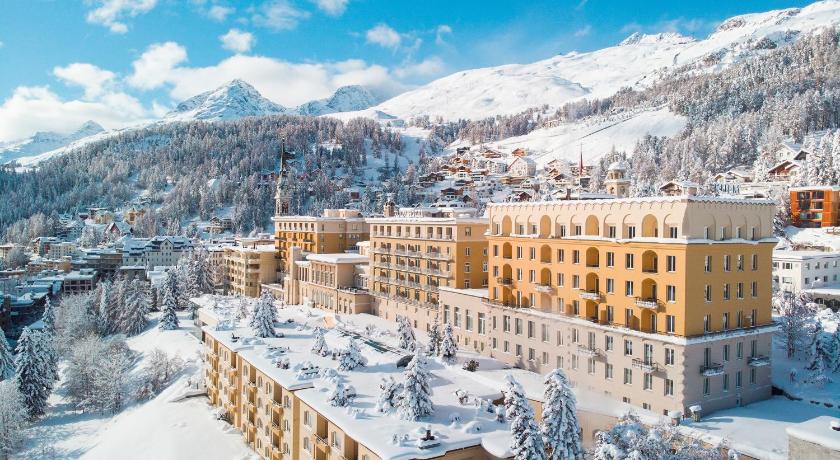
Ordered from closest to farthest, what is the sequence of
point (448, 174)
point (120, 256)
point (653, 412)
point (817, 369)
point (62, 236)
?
point (653, 412), point (817, 369), point (120, 256), point (62, 236), point (448, 174)

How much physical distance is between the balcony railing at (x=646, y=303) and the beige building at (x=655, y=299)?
0.24 ft

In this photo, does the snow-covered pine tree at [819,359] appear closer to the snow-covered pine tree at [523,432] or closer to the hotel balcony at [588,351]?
the hotel balcony at [588,351]

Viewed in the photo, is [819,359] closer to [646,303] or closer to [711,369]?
[711,369]

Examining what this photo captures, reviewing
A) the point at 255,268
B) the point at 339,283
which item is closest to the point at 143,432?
the point at 339,283

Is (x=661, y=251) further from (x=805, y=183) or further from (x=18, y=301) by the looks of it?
(x=18, y=301)

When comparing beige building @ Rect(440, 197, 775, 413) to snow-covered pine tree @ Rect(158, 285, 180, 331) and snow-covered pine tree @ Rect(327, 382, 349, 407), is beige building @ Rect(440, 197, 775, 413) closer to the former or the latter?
snow-covered pine tree @ Rect(327, 382, 349, 407)

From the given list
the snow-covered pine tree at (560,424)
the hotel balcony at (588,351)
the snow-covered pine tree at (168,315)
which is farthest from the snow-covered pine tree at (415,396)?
the snow-covered pine tree at (168,315)

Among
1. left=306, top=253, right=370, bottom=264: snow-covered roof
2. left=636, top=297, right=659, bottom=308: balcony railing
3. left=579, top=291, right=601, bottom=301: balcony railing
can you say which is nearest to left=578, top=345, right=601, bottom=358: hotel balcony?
left=579, top=291, right=601, bottom=301: balcony railing

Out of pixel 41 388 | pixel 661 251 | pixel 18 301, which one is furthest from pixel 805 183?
pixel 18 301

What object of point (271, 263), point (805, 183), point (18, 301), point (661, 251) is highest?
point (805, 183)

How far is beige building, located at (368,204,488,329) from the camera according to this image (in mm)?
57031

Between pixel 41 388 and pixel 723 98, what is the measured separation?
17166 centimetres

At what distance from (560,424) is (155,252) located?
419 feet

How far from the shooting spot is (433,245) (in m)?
59.8
